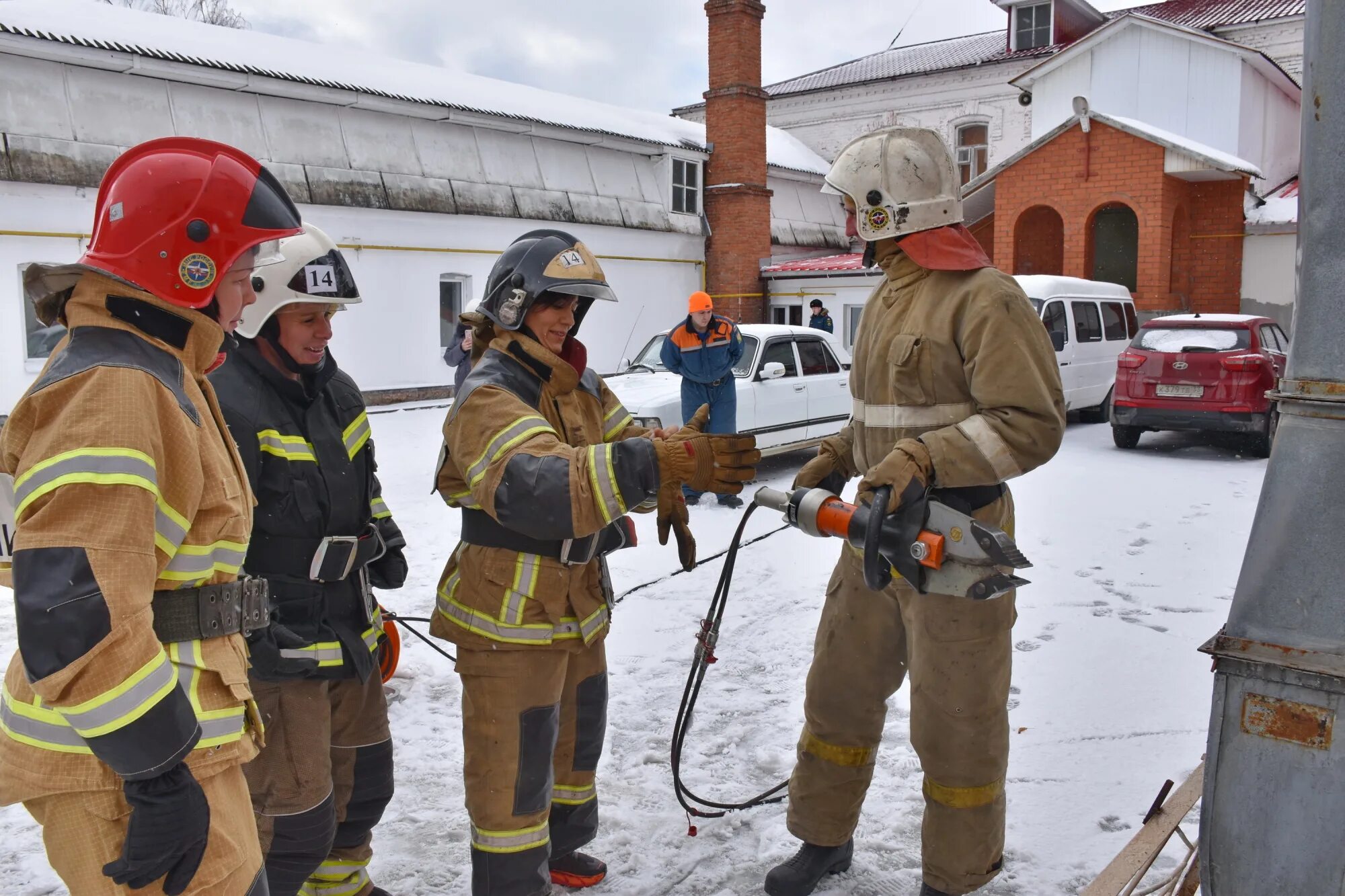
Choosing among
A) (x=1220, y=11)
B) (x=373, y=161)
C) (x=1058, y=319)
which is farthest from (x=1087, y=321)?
(x=1220, y=11)

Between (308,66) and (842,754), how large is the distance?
1628 cm

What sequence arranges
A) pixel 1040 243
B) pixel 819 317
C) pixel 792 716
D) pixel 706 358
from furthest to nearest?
pixel 1040 243 → pixel 819 317 → pixel 706 358 → pixel 792 716

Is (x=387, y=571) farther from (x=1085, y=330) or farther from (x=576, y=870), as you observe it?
(x=1085, y=330)

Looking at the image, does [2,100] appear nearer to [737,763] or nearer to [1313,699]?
[737,763]

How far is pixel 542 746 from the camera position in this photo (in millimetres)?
2844

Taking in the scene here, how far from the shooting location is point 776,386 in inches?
411

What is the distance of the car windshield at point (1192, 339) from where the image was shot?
11.4 meters

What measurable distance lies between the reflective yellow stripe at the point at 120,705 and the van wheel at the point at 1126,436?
11978 mm

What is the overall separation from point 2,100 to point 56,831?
14.2m

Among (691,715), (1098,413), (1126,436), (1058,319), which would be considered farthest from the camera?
(1098,413)

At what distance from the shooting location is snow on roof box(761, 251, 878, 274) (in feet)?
68.8

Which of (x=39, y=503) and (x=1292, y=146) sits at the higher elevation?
(x=1292, y=146)

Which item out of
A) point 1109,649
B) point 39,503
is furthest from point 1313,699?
point 1109,649

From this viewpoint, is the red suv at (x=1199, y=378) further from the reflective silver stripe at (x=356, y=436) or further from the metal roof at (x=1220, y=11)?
the metal roof at (x=1220, y=11)
